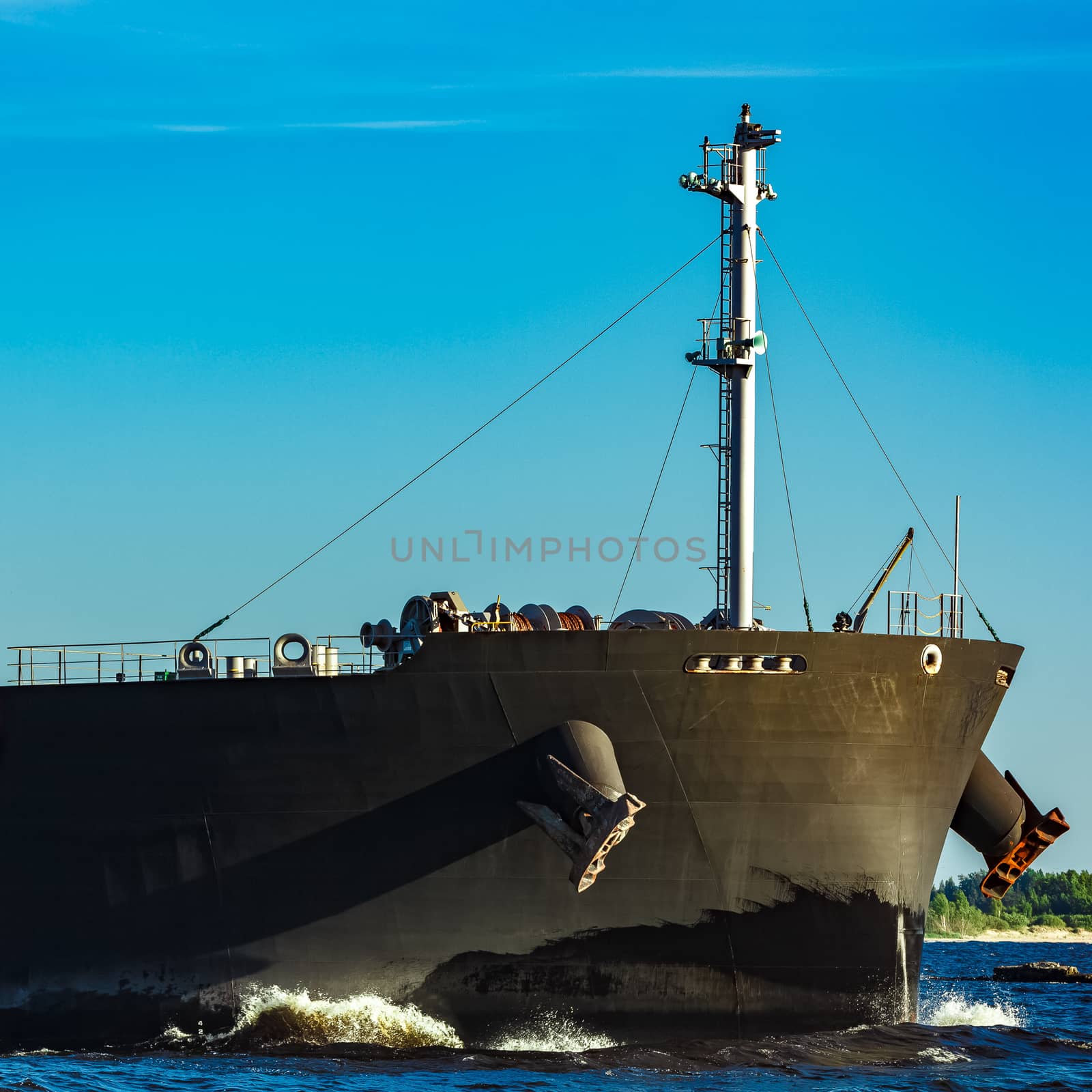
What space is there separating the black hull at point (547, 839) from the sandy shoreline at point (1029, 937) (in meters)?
88.8

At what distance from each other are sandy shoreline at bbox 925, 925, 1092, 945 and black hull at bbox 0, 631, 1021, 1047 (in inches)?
3497

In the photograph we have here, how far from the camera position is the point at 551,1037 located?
20.8 metres

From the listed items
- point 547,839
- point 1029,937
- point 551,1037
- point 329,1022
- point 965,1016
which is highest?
point 547,839

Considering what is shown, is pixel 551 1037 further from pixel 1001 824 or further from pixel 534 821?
pixel 1001 824

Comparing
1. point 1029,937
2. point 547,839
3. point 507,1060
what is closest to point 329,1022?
point 507,1060

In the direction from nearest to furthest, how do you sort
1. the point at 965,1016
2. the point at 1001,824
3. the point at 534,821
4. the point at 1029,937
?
the point at 534,821 < the point at 1001,824 < the point at 965,1016 < the point at 1029,937

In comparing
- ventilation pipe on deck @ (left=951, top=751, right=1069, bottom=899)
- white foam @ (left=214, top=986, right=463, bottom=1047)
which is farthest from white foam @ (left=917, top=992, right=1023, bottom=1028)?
white foam @ (left=214, top=986, right=463, bottom=1047)

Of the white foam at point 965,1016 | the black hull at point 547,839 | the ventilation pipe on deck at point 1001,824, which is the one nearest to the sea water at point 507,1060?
the black hull at point 547,839

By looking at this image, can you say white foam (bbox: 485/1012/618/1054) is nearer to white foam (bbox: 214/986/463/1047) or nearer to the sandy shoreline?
white foam (bbox: 214/986/463/1047)

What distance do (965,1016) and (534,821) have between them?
916cm

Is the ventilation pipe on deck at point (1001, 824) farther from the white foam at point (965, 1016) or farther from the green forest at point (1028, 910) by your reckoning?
the green forest at point (1028, 910)

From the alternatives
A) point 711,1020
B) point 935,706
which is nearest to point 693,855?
point 711,1020

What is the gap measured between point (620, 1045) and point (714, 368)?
9762 mm

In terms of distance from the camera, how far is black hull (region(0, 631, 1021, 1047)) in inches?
813
